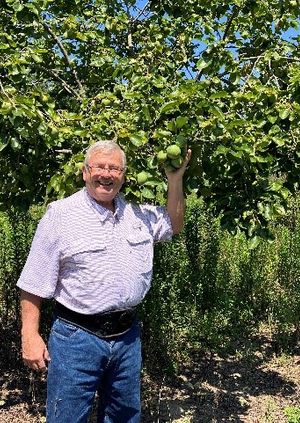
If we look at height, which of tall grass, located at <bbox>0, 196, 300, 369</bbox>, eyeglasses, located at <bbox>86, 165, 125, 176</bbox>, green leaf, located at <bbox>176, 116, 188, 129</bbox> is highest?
green leaf, located at <bbox>176, 116, 188, 129</bbox>

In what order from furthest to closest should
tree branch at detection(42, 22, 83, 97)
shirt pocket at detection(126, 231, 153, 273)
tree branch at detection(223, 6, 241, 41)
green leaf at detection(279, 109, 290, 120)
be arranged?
1. tree branch at detection(223, 6, 241, 41)
2. tree branch at detection(42, 22, 83, 97)
3. green leaf at detection(279, 109, 290, 120)
4. shirt pocket at detection(126, 231, 153, 273)

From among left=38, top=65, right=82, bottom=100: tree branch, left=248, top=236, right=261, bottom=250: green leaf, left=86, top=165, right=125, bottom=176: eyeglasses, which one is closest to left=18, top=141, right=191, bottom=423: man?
left=86, top=165, right=125, bottom=176: eyeglasses

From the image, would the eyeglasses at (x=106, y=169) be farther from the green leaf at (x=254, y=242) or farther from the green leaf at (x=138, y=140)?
the green leaf at (x=254, y=242)

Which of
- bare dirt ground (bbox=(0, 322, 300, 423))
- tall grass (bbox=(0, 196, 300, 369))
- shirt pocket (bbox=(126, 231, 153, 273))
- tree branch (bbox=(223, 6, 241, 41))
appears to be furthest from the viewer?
tall grass (bbox=(0, 196, 300, 369))

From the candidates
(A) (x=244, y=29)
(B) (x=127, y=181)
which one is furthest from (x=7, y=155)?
(A) (x=244, y=29)

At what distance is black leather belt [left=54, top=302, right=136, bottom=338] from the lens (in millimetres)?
2312

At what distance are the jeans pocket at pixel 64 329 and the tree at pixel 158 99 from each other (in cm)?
63

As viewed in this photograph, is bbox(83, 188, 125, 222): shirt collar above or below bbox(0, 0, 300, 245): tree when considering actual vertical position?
below

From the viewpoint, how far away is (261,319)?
19.5 ft

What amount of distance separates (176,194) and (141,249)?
12.4 inches

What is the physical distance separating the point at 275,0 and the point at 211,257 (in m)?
2.66

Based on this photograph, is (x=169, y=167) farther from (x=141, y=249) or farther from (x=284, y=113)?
(x=284, y=113)

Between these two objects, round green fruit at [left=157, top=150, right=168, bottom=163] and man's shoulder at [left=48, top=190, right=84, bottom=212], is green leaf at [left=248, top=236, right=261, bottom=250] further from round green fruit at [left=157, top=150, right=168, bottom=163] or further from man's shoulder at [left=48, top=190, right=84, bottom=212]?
man's shoulder at [left=48, top=190, right=84, bottom=212]

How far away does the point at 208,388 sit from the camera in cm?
458
